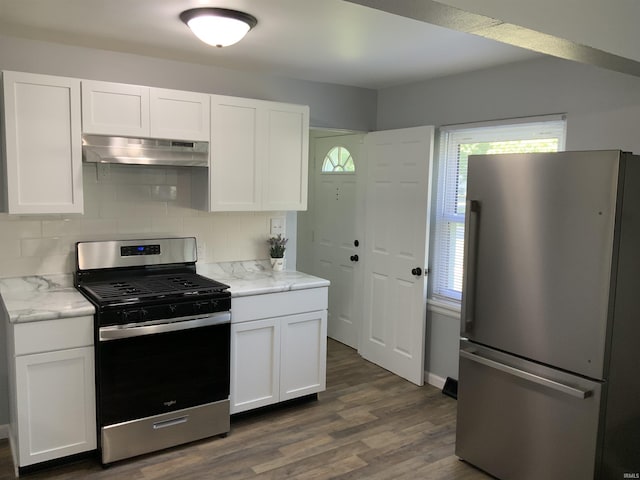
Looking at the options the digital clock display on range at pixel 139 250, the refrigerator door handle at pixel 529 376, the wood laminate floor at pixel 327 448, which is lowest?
the wood laminate floor at pixel 327 448

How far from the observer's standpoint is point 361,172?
450 centimetres

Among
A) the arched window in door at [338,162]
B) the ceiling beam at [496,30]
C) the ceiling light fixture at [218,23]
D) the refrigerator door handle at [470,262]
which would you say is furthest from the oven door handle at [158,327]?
the arched window in door at [338,162]

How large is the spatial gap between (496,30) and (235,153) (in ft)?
6.44

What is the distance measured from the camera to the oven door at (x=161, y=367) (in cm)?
276

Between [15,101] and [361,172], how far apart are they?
→ 265cm

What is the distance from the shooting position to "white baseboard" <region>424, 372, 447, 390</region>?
3986 mm

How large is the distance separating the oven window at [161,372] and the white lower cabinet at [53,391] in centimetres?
9

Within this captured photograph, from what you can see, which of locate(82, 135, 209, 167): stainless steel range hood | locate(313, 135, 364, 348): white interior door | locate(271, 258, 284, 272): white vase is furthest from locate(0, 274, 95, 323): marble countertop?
locate(313, 135, 364, 348): white interior door

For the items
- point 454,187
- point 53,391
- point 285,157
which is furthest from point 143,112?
point 454,187

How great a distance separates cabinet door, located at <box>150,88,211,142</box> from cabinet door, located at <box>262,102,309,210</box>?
0.46 metres

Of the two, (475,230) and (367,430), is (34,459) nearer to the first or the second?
(367,430)

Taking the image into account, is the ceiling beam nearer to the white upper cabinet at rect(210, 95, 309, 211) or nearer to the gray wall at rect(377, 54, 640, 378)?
the gray wall at rect(377, 54, 640, 378)

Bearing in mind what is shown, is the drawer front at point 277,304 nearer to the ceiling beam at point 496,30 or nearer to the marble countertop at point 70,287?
the marble countertop at point 70,287

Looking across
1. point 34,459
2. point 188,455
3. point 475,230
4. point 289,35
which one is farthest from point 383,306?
point 34,459
